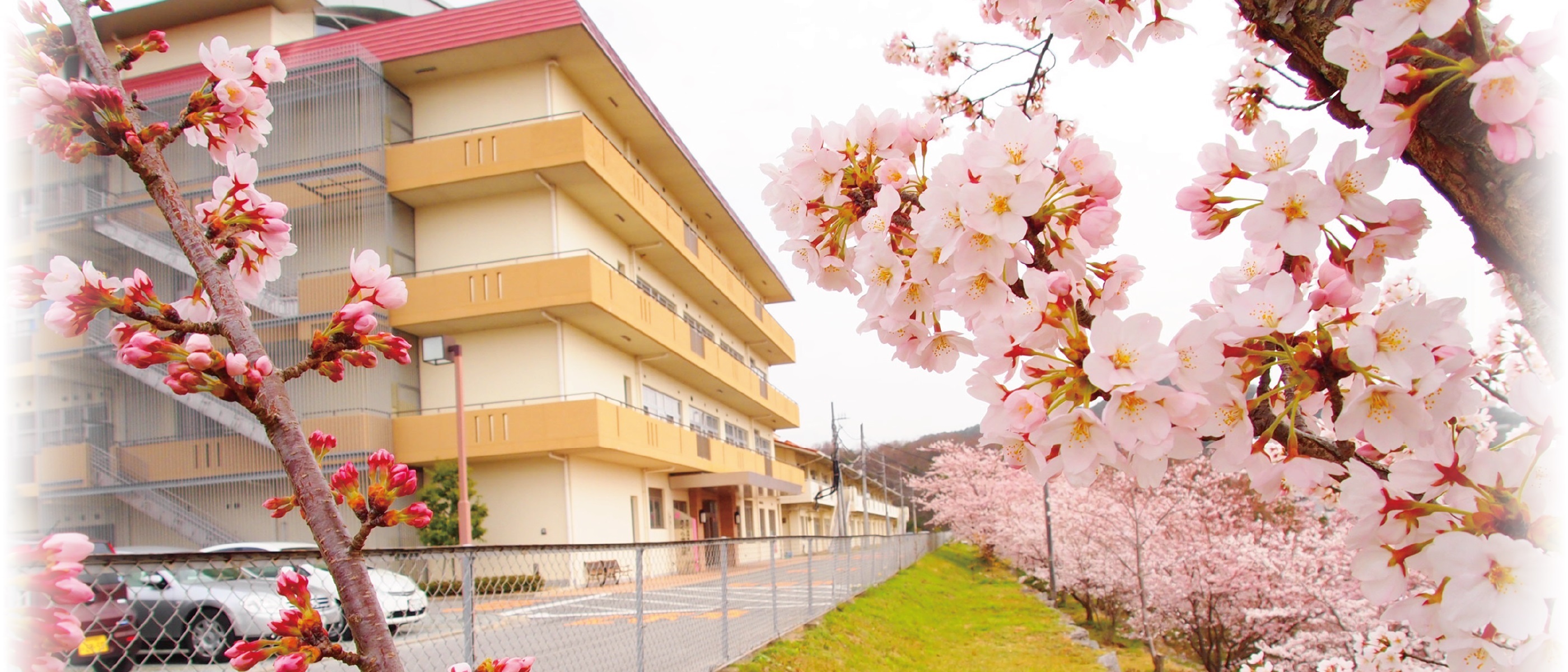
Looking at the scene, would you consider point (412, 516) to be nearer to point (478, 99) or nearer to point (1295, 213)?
point (1295, 213)

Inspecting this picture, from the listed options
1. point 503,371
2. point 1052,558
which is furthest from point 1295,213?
point 1052,558

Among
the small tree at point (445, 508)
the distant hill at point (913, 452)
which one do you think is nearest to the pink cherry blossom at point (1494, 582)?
the small tree at point (445, 508)

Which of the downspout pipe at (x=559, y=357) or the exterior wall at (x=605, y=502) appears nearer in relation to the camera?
the downspout pipe at (x=559, y=357)

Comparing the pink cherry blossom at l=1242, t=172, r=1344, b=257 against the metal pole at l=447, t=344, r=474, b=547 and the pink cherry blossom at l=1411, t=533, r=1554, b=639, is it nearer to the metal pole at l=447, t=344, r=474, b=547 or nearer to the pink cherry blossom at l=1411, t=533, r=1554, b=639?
the pink cherry blossom at l=1411, t=533, r=1554, b=639

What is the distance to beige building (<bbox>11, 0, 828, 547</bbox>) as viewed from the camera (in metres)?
16.9

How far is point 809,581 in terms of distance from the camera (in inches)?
443

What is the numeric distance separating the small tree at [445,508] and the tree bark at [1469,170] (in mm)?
16057

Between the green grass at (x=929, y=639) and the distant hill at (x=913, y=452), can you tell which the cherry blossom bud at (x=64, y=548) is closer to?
the green grass at (x=929, y=639)

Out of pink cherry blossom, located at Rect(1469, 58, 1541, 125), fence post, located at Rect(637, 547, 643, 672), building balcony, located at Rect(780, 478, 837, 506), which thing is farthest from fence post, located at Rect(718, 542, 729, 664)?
building balcony, located at Rect(780, 478, 837, 506)

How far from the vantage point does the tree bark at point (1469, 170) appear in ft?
3.61

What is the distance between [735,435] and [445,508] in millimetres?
18156

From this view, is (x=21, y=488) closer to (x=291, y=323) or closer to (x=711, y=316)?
(x=291, y=323)

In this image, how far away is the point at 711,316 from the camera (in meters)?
30.7

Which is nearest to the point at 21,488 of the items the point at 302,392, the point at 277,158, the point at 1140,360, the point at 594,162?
the point at 302,392
